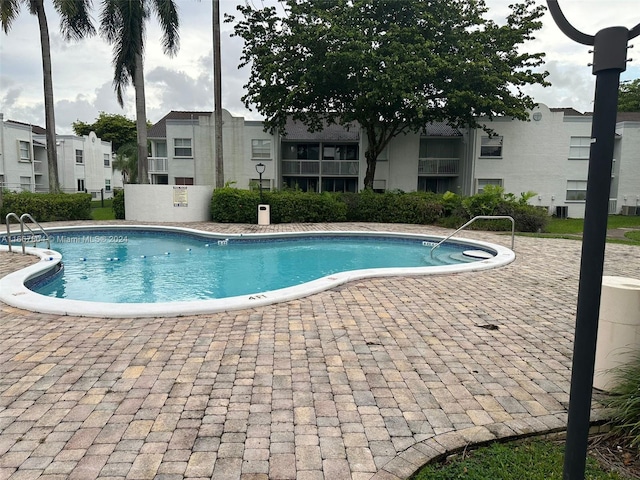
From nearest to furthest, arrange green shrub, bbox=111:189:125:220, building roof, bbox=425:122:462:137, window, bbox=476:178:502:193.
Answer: green shrub, bbox=111:189:125:220
window, bbox=476:178:502:193
building roof, bbox=425:122:462:137

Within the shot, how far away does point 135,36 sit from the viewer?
779 inches

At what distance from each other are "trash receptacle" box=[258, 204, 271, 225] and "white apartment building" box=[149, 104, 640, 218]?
734 cm

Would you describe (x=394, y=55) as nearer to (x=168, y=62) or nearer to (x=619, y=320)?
(x=168, y=62)

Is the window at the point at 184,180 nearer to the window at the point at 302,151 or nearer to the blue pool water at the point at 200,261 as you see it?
the window at the point at 302,151

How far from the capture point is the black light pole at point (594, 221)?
1772 millimetres

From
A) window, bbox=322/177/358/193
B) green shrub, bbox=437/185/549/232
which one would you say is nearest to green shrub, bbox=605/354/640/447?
green shrub, bbox=437/185/549/232

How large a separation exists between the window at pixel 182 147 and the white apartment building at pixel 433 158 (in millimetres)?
66

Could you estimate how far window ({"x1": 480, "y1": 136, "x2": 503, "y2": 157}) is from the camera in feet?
85.6

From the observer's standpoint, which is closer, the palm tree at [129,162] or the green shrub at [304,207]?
the green shrub at [304,207]

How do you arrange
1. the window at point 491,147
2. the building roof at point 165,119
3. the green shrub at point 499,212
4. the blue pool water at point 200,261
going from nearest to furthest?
the blue pool water at point 200,261, the green shrub at point 499,212, the window at point 491,147, the building roof at point 165,119

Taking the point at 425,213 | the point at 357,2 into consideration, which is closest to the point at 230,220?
the point at 425,213

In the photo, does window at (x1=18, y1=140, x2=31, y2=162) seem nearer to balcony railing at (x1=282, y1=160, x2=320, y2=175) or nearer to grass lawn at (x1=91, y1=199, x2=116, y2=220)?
grass lawn at (x1=91, y1=199, x2=116, y2=220)

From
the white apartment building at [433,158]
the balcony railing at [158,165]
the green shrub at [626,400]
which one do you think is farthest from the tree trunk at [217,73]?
the green shrub at [626,400]

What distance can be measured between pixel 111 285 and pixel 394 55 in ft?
50.9
